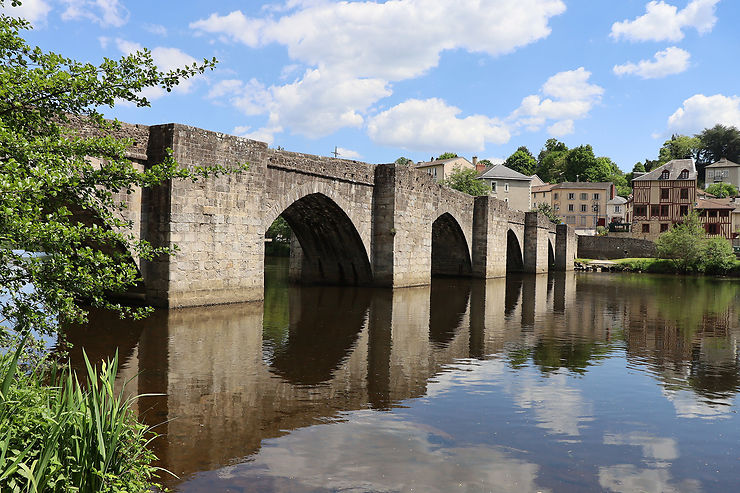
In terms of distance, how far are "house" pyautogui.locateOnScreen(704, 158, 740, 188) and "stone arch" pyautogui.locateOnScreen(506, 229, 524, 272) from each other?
7234cm

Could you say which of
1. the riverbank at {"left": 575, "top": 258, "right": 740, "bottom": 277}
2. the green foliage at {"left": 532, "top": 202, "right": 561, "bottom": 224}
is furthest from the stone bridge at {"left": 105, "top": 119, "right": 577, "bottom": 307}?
the green foliage at {"left": 532, "top": 202, "right": 561, "bottom": 224}

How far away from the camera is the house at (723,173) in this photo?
315 ft

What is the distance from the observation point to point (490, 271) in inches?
1259

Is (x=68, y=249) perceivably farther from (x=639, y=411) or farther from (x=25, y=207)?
(x=639, y=411)

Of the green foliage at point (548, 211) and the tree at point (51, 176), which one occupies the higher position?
the green foliage at point (548, 211)

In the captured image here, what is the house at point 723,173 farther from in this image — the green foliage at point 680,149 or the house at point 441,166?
the house at point 441,166

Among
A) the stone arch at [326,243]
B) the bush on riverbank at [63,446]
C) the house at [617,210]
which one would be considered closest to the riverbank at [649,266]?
the stone arch at [326,243]

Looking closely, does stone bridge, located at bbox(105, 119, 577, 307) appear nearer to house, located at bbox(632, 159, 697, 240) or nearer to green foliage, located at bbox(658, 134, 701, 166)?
house, located at bbox(632, 159, 697, 240)

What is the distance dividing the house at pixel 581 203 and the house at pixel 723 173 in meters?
26.6

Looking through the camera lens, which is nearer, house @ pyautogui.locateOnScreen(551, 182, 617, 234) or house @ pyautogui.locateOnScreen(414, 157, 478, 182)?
house @ pyautogui.locateOnScreen(551, 182, 617, 234)

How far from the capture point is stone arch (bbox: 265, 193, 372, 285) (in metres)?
21.0

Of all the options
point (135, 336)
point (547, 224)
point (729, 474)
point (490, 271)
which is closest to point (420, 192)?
point (490, 271)

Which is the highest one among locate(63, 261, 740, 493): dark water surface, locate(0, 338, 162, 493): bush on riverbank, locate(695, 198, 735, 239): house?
locate(695, 198, 735, 239): house

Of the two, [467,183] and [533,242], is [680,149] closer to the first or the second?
[467,183]
